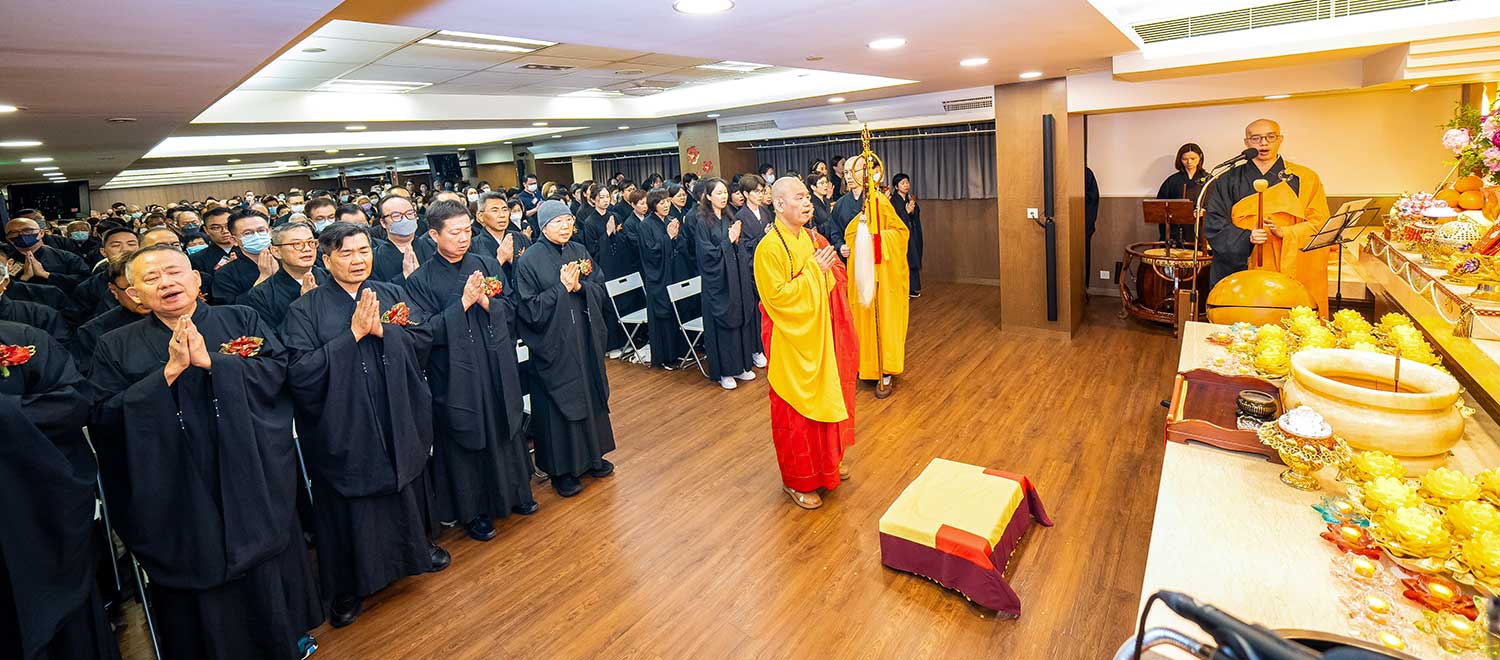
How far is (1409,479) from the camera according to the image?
5.62ft

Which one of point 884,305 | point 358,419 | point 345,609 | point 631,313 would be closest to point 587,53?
point 631,313

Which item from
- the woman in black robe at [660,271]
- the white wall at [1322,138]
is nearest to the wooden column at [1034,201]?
the white wall at [1322,138]

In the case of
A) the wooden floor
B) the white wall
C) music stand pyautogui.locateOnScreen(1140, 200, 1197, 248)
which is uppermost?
the white wall

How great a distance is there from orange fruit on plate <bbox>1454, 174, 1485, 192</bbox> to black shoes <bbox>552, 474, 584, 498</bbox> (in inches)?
195

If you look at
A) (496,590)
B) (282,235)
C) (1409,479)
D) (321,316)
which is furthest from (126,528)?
(1409,479)

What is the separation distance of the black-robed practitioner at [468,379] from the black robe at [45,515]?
1.31m

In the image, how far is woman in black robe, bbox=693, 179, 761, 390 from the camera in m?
5.94

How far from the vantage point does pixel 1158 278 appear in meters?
6.62

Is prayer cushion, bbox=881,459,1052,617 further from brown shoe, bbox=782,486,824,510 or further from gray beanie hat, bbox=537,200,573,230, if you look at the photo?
gray beanie hat, bbox=537,200,573,230

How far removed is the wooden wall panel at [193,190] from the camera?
24.1 m

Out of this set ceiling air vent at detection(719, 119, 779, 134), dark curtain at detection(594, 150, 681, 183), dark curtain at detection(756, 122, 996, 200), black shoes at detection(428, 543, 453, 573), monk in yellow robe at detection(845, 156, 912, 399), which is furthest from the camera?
dark curtain at detection(594, 150, 681, 183)

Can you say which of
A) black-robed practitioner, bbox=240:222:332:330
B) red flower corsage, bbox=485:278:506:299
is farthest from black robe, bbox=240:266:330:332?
red flower corsage, bbox=485:278:506:299

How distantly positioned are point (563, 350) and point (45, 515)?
83.2 inches

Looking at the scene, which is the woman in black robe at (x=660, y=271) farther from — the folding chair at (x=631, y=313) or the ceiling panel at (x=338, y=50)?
the ceiling panel at (x=338, y=50)
